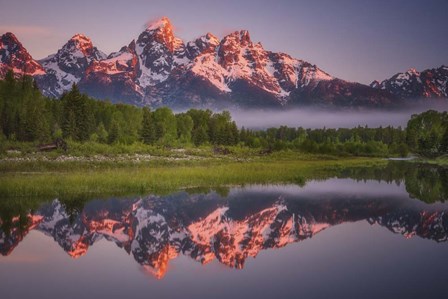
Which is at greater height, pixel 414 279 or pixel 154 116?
pixel 154 116

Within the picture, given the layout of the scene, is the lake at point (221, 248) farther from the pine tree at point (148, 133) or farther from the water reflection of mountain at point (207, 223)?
the pine tree at point (148, 133)

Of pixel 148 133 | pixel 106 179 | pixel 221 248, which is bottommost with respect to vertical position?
pixel 221 248

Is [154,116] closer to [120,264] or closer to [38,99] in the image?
[38,99]

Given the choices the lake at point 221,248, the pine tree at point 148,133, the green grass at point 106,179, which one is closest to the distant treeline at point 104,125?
A: the pine tree at point 148,133

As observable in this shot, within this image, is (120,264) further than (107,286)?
Yes

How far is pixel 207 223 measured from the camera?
2759cm

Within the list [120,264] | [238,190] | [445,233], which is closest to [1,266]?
[120,264]

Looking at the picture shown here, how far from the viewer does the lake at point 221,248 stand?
51.2 ft

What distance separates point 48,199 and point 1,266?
17053mm

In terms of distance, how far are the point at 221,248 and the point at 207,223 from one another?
6424mm

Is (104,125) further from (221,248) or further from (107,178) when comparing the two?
(221,248)

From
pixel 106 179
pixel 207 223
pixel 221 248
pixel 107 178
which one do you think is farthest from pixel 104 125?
pixel 221 248

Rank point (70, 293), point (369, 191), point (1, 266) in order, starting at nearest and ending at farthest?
1. point (70, 293)
2. point (1, 266)
3. point (369, 191)

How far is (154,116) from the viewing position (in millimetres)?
128375
